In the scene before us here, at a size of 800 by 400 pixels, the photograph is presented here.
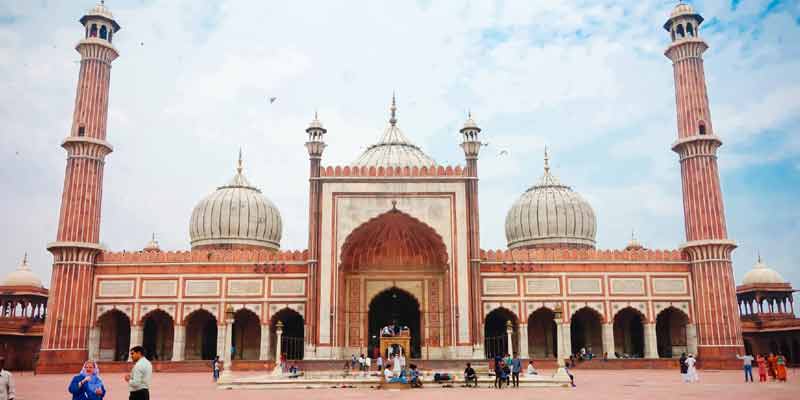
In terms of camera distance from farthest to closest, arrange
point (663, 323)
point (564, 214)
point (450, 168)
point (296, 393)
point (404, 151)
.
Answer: point (564, 214) → point (404, 151) → point (663, 323) → point (450, 168) → point (296, 393)

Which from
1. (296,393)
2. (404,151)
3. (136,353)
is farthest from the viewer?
(404,151)

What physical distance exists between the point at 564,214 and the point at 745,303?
9793 mm

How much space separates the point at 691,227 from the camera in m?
24.6

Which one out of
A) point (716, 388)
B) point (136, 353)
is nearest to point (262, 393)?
point (136, 353)

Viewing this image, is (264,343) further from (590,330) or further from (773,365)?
(773,365)

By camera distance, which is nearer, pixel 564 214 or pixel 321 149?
pixel 321 149

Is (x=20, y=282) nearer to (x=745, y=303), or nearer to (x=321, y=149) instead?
(x=321, y=149)

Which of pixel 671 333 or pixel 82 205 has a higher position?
pixel 82 205

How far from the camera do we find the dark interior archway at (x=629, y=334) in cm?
2662

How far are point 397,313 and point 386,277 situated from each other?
7.11 ft

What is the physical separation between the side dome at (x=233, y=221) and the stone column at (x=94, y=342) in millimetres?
6705

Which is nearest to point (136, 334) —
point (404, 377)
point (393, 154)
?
point (393, 154)

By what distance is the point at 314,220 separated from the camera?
78.0ft

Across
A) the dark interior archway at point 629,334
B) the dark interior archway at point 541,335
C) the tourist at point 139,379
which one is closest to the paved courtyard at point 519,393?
the tourist at point 139,379
